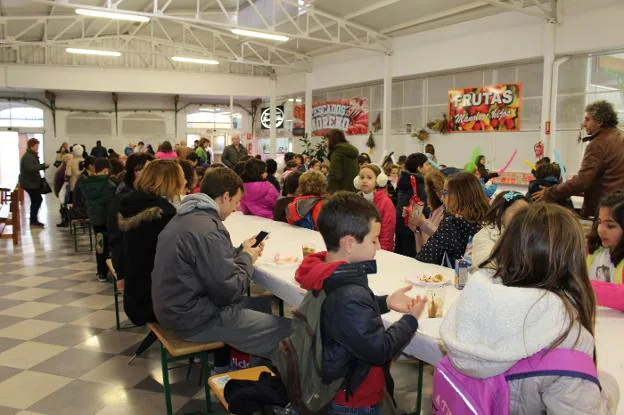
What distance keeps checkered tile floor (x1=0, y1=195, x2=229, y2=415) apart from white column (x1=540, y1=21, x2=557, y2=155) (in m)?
7.95

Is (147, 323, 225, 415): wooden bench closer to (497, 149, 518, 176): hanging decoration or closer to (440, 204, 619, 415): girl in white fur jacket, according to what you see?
(440, 204, 619, 415): girl in white fur jacket

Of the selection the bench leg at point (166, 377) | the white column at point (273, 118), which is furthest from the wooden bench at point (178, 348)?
the white column at point (273, 118)

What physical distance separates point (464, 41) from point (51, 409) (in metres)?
10.7

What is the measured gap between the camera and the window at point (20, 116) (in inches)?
730

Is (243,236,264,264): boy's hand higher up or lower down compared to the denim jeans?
higher up

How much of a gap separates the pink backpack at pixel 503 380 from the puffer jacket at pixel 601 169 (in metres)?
2.78

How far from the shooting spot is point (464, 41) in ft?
37.1

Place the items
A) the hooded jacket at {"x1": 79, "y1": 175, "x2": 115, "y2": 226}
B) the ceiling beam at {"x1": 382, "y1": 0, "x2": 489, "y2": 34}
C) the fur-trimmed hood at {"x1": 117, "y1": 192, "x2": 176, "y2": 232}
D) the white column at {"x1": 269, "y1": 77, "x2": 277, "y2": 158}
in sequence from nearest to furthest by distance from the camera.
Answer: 1. the fur-trimmed hood at {"x1": 117, "y1": 192, "x2": 176, "y2": 232}
2. the hooded jacket at {"x1": 79, "y1": 175, "x2": 115, "y2": 226}
3. the ceiling beam at {"x1": 382, "y1": 0, "x2": 489, "y2": 34}
4. the white column at {"x1": 269, "y1": 77, "x2": 277, "y2": 158}

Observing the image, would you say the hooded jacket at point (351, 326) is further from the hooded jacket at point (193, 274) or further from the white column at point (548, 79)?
the white column at point (548, 79)

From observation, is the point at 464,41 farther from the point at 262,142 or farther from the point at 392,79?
the point at 262,142

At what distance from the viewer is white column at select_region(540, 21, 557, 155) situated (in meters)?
9.40

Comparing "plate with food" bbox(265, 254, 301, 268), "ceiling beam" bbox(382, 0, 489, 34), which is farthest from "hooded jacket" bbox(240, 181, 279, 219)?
"ceiling beam" bbox(382, 0, 489, 34)

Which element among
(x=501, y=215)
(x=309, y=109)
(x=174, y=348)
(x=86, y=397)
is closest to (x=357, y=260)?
(x=501, y=215)

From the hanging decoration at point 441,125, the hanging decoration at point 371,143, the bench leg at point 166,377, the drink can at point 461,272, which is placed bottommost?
the bench leg at point 166,377
